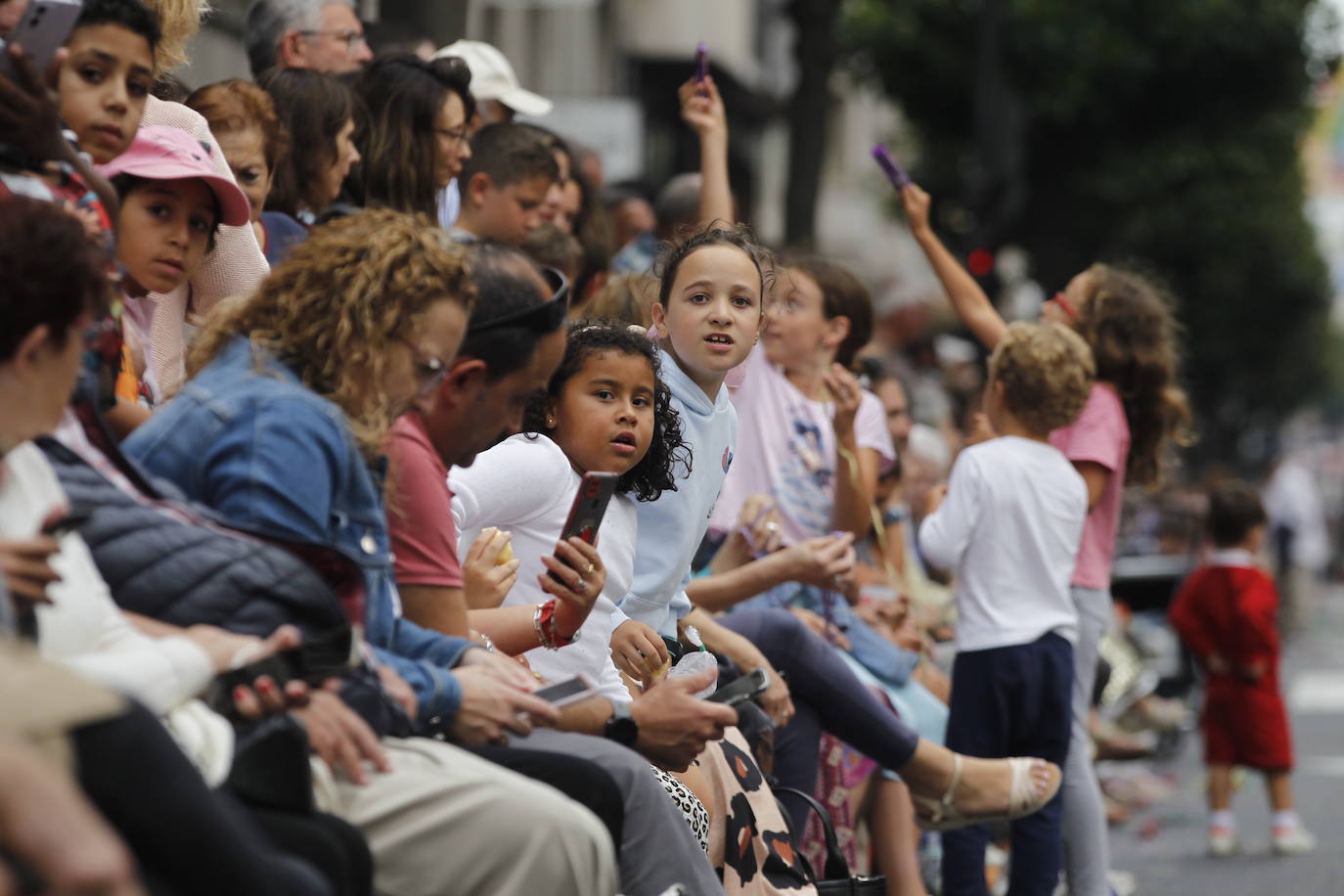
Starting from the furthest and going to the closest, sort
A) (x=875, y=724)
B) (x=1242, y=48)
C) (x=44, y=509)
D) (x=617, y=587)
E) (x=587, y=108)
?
(x=1242, y=48), (x=587, y=108), (x=875, y=724), (x=617, y=587), (x=44, y=509)

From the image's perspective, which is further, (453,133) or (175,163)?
(453,133)

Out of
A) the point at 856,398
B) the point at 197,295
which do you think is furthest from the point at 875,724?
the point at 197,295

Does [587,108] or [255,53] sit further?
[587,108]

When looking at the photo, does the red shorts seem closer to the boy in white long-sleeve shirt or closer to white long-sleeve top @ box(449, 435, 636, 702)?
the boy in white long-sleeve shirt

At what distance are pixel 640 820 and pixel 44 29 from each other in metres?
1.81

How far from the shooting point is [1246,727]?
1058 cm

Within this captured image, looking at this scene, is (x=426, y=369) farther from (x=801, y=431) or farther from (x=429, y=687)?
(x=801, y=431)

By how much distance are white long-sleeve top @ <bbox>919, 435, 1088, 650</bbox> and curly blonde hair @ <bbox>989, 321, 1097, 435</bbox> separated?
139mm

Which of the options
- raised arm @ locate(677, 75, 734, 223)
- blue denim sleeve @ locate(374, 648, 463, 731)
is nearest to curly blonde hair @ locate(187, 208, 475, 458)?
blue denim sleeve @ locate(374, 648, 463, 731)

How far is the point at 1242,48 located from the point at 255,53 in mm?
22395

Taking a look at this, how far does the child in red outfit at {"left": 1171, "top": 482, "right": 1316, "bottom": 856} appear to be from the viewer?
10.2 metres

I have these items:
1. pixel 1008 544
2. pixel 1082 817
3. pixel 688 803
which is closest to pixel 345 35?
pixel 1008 544

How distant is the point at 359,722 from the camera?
3266 millimetres

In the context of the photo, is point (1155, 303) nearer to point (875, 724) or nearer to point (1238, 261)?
point (875, 724)
